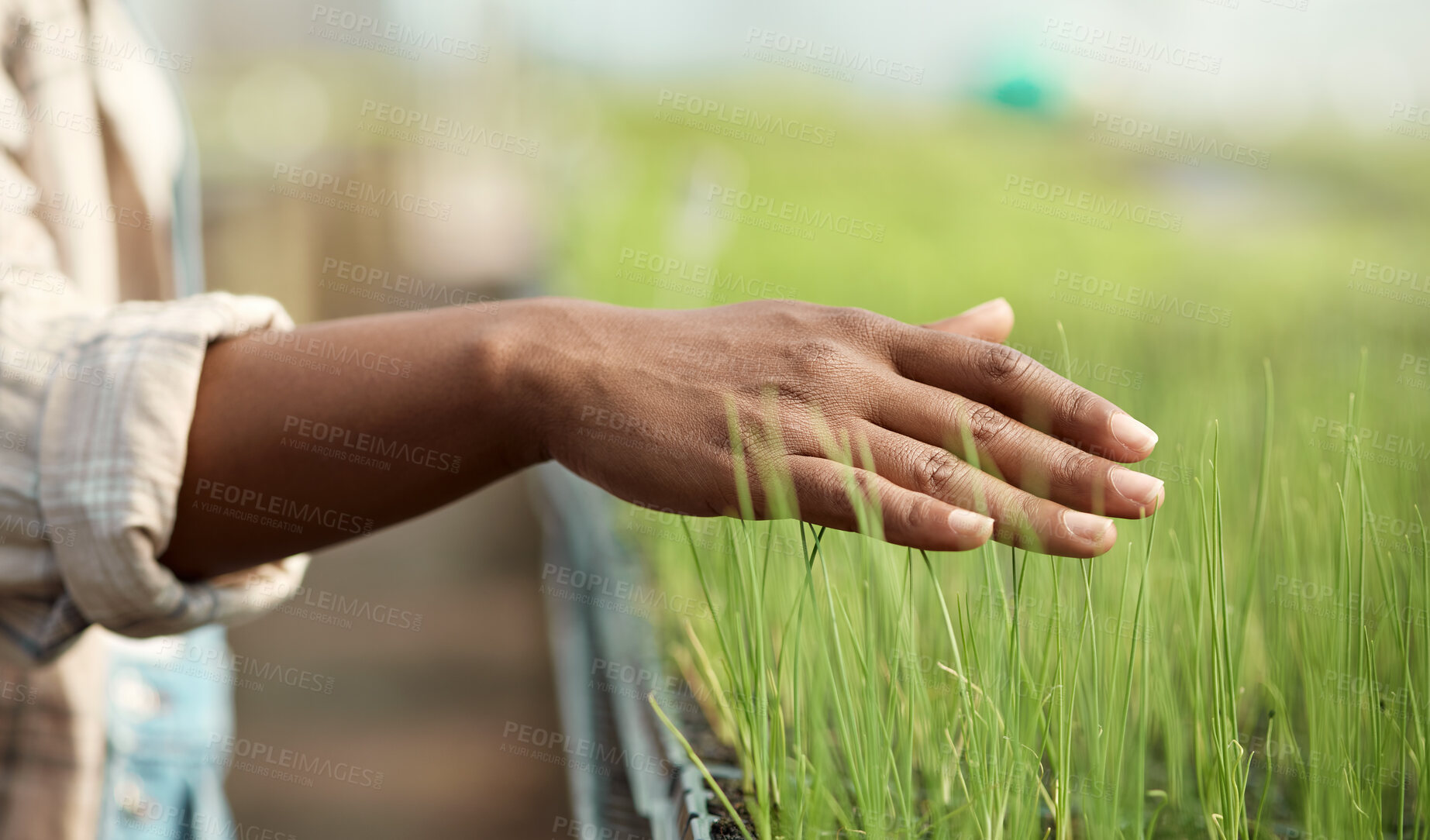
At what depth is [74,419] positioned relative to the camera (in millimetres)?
525

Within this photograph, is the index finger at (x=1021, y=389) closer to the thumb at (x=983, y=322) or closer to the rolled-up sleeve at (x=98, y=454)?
the thumb at (x=983, y=322)

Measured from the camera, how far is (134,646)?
1033 mm

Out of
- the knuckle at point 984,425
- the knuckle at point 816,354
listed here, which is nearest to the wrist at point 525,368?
the knuckle at point 816,354

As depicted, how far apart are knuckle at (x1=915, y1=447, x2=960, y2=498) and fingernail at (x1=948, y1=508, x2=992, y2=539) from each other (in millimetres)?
29

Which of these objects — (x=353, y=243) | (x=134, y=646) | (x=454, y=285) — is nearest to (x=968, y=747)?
(x=134, y=646)

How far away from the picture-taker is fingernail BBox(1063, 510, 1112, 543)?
48 centimetres

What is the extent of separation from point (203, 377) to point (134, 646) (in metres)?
0.67

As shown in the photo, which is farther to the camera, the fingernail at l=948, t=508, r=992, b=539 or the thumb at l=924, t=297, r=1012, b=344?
the thumb at l=924, t=297, r=1012, b=344

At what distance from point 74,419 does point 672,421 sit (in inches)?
14.2

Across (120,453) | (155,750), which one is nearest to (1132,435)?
(120,453)

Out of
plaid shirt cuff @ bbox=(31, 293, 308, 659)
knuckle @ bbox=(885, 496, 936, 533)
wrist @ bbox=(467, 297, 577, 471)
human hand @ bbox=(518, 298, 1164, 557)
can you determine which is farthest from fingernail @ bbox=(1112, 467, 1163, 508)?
plaid shirt cuff @ bbox=(31, 293, 308, 659)

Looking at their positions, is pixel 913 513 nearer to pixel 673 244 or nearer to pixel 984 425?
pixel 984 425

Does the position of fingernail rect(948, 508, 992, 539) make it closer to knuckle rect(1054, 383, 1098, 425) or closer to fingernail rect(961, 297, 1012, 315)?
knuckle rect(1054, 383, 1098, 425)

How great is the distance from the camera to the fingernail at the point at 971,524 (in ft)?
1.52
